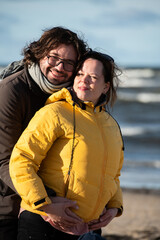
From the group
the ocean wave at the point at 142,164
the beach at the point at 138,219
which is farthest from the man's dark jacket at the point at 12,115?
the ocean wave at the point at 142,164

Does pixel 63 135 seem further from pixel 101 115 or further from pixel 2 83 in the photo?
pixel 2 83

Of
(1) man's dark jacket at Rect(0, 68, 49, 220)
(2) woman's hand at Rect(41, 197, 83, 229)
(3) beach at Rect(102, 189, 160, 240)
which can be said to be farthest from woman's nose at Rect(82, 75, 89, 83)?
(3) beach at Rect(102, 189, 160, 240)

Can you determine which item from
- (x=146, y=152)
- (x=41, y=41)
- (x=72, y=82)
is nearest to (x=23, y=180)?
(x=72, y=82)

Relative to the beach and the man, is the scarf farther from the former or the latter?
the beach

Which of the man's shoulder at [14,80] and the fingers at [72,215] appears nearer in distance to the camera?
the fingers at [72,215]

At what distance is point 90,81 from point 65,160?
558 mm

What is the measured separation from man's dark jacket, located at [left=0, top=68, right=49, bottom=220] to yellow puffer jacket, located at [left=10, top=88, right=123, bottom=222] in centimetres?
23

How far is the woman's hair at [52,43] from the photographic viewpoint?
2732 millimetres

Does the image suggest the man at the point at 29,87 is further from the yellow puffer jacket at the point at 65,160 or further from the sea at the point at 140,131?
the sea at the point at 140,131

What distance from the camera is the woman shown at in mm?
2293

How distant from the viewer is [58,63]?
2711 mm

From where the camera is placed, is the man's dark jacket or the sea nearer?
the man's dark jacket

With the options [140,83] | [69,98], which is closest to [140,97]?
[140,83]

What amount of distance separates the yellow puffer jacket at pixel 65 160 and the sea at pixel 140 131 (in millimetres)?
963
